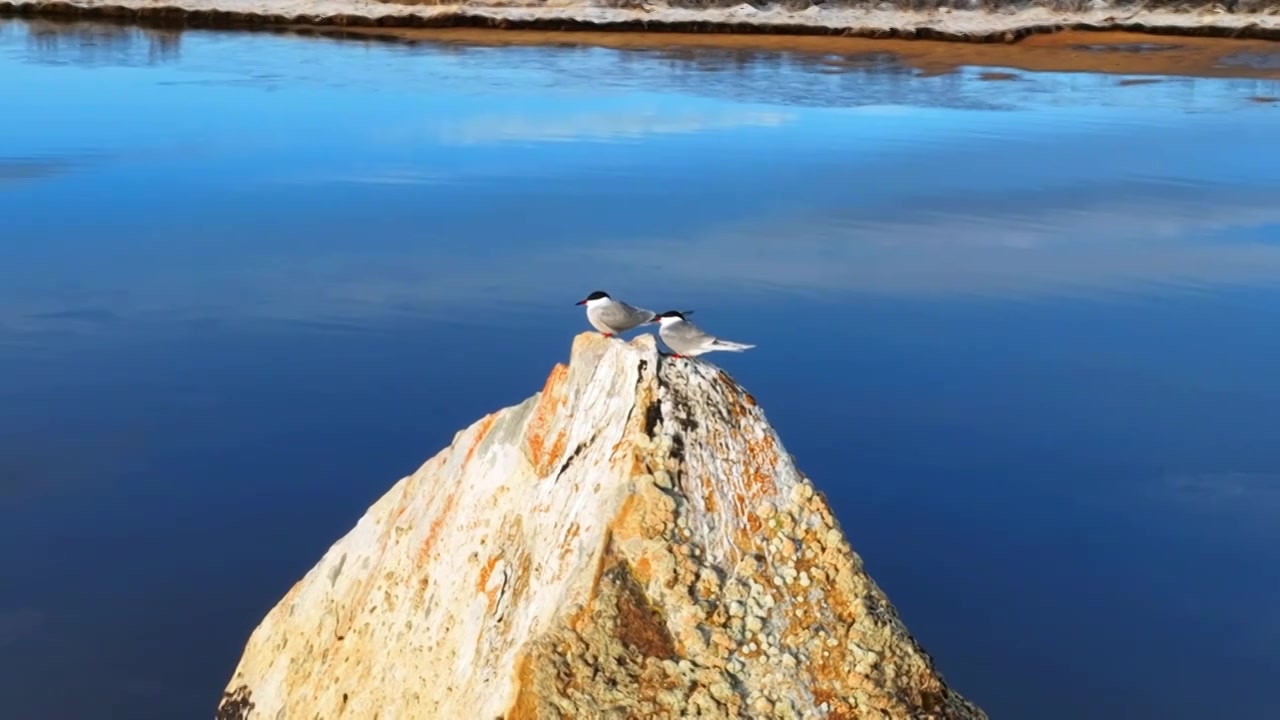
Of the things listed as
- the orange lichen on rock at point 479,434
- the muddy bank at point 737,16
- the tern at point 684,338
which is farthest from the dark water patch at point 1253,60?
the orange lichen on rock at point 479,434

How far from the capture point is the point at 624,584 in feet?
12.0

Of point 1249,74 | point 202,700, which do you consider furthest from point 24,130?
point 1249,74

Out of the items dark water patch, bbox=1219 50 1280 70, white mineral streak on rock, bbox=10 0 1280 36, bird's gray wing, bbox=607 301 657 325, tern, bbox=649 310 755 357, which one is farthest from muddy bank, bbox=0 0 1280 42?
tern, bbox=649 310 755 357

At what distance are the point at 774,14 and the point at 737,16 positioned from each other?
2.46 feet

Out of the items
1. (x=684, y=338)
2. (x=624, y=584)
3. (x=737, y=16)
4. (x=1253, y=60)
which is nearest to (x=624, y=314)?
(x=684, y=338)

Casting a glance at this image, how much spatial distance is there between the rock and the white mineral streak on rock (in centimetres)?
2628

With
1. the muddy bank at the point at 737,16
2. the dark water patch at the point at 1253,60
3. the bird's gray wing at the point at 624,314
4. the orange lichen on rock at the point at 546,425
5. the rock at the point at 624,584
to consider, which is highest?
the muddy bank at the point at 737,16

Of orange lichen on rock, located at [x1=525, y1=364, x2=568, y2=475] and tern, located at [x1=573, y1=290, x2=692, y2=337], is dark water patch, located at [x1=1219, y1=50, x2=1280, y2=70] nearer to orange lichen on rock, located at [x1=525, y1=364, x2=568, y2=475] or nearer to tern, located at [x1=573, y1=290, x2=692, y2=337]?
tern, located at [x1=573, y1=290, x2=692, y2=337]

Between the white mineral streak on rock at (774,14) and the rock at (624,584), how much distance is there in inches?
1035

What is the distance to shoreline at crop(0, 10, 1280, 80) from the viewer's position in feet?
85.9

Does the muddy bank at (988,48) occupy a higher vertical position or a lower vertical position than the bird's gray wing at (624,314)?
higher

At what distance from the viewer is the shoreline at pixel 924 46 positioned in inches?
1031

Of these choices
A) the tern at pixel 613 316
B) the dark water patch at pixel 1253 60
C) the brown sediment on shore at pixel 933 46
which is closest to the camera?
the tern at pixel 613 316

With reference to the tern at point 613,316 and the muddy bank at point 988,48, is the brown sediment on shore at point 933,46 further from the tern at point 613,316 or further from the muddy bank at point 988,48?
the tern at point 613,316
